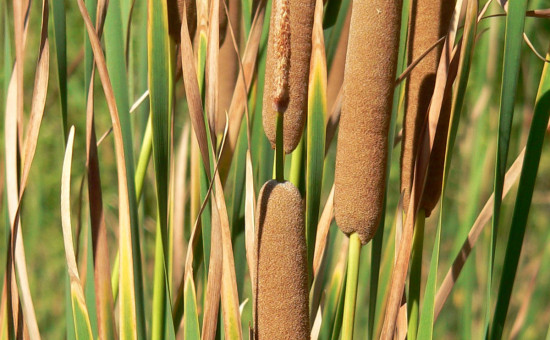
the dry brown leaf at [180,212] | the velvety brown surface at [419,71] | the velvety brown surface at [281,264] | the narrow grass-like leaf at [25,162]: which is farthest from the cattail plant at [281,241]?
the dry brown leaf at [180,212]

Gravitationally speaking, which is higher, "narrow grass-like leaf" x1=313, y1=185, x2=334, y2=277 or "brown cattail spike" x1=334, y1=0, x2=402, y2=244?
"brown cattail spike" x1=334, y1=0, x2=402, y2=244

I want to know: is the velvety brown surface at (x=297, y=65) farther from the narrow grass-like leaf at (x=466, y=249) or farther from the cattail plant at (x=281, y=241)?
the narrow grass-like leaf at (x=466, y=249)

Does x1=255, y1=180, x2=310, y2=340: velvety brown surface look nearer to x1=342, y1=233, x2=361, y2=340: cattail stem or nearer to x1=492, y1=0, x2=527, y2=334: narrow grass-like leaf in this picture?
x1=342, y1=233, x2=361, y2=340: cattail stem

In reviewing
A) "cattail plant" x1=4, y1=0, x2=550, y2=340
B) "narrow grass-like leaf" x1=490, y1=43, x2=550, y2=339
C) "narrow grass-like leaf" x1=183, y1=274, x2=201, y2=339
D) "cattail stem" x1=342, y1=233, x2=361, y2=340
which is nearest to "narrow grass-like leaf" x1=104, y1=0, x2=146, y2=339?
"cattail plant" x1=4, y1=0, x2=550, y2=340

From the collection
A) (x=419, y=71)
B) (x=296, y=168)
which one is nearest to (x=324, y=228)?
(x=296, y=168)

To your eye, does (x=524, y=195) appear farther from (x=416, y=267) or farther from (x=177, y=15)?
(x=177, y=15)

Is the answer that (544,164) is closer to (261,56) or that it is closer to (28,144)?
(261,56)
